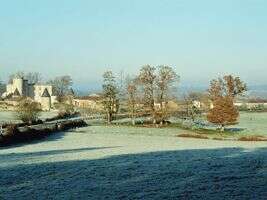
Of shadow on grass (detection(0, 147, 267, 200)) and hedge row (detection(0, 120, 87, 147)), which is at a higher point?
hedge row (detection(0, 120, 87, 147))

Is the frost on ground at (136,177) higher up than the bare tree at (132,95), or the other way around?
the bare tree at (132,95)

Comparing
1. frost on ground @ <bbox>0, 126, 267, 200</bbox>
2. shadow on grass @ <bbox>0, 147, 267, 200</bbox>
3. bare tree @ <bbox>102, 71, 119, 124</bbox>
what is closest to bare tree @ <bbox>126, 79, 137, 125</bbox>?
bare tree @ <bbox>102, 71, 119, 124</bbox>

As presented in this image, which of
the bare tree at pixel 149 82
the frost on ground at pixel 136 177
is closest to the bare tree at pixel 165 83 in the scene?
the bare tree at pixel 149 82

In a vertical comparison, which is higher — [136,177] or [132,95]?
[132,95]

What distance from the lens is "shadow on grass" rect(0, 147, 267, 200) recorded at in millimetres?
26078

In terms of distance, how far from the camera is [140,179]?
99.5 feet

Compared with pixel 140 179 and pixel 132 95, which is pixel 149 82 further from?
pixel 140 179

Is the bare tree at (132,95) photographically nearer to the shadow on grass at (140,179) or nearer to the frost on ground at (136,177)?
the frost on ground at (136,177)

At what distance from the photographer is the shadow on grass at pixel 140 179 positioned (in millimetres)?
26078

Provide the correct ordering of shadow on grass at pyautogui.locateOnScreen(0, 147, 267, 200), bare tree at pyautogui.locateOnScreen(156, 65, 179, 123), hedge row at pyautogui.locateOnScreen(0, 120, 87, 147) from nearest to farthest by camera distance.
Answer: shadow on grass at pyautogui.locateOnScreen(0, 147, 267, 200)
hedge row at pyautogui.locateOnScreen(0, 120, 87, 147)
bare tree at pyautogui.locateOnScreen(156, 65, 179, 123)

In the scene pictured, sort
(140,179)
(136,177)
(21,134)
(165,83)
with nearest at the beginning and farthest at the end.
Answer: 1. (140,179)
2. (136,177)
3. (21,134)
4. (165,83)

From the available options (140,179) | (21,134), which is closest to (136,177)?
(140,179)

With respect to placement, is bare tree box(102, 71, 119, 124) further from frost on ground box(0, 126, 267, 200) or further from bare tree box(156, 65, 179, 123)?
frost on ground box(0, 126, 267, 200)

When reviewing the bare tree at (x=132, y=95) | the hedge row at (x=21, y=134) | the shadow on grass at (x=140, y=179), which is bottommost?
the shadow on grass at (x=140, y=179)
